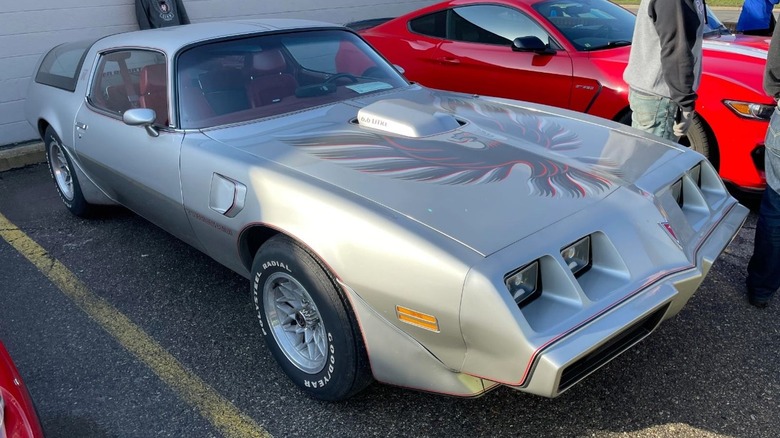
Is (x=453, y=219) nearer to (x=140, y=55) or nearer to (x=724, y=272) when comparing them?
(x=724, y=272)

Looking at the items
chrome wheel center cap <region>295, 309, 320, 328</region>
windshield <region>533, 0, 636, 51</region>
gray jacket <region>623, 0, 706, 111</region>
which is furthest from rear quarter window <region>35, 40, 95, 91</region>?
gray jacket <region>623, 0, 706, 111</region>

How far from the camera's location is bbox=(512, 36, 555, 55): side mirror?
483cm

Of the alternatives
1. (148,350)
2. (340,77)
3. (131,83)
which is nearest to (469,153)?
(340,77)

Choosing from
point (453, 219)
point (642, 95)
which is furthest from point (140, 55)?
point (642, 95)

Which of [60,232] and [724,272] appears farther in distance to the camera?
[60,232]

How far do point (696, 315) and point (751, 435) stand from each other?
2.84 ft

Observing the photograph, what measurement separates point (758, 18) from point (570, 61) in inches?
127

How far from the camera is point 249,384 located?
9.07ft

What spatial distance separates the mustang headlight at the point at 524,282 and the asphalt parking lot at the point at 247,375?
656 mm

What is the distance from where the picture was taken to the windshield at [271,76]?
10.5 feet

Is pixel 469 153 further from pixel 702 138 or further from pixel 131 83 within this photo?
pixel 702 138

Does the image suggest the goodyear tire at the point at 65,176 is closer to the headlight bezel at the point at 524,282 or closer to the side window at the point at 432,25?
the side window at the point at 432,25

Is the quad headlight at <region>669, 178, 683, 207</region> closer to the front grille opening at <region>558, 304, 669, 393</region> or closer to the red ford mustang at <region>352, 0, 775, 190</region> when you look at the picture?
the front grille opening at <region>558, 304, 669, 393</region>

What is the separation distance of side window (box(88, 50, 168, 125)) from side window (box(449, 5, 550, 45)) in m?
2.84
